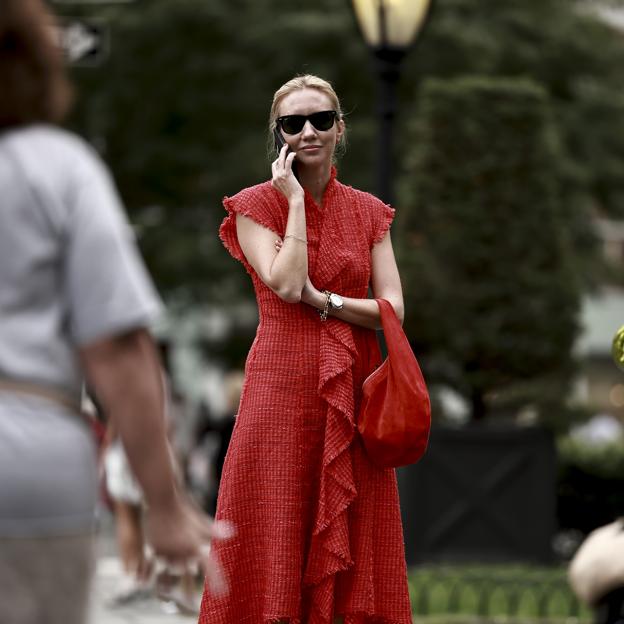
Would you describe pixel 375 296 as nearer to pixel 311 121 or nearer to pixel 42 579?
pixel 311 121

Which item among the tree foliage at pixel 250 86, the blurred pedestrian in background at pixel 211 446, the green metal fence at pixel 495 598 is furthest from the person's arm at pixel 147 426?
the tree foliage at pixel 250 86

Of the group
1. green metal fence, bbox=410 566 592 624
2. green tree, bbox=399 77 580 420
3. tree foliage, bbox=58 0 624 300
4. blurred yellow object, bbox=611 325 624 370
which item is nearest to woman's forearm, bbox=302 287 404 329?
blurred yellow object, bbox=611 325 624 370

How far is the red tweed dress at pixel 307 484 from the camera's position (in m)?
4.71

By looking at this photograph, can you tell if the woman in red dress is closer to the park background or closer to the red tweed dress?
the red tweed dress

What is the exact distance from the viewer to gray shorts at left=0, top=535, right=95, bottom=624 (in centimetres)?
246

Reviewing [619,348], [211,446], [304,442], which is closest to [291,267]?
[304,442]

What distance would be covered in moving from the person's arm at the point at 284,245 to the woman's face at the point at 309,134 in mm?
58

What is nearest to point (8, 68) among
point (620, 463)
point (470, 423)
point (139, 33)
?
point (470, 423)

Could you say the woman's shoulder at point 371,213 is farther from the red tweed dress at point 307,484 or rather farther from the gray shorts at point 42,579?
the gray shorts at point 42,579

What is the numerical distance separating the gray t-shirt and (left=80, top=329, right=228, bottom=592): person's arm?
0.13 ft

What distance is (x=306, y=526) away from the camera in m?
4.79

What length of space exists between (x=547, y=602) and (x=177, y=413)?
11.5 metres

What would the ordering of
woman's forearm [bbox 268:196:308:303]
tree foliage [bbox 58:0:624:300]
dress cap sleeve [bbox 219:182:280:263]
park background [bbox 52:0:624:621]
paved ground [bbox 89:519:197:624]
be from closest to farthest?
woman's forearm [bbox 268:196:308:303] < dress cap sleeve [bbox 219:182:280:263] < paved ground [bbox 89:519:197:624] < park background [bbox 52:0:624:621] < tree foliage [bbox 58:0:624:300]

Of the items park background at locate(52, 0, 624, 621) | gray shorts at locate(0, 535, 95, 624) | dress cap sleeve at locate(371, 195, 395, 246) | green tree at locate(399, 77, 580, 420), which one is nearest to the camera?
gray shorts at locate(0, 535, 95, 624)
